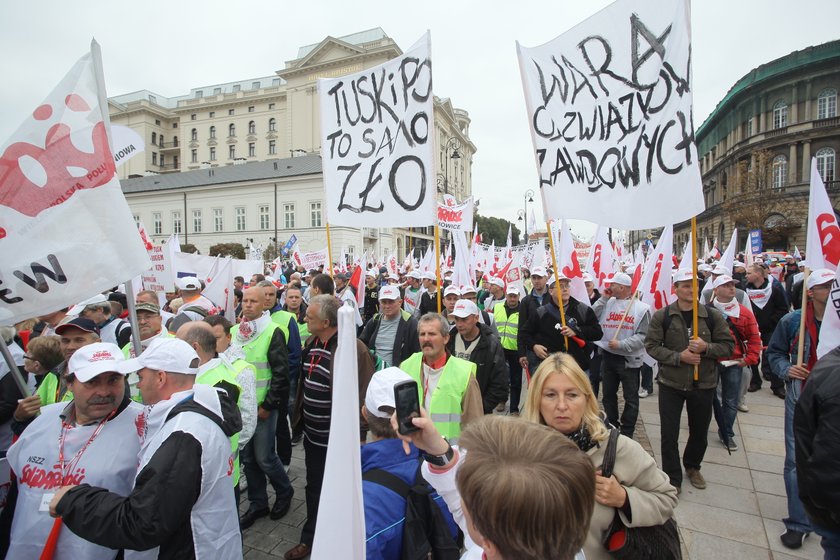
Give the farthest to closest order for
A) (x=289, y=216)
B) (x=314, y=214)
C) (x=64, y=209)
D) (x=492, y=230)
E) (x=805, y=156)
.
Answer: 1. (x=492, y=230)
2. (x=289, y=216)
3. (x=314, y=214)
4. (x=805, y=156)
5. (x=64, y=209)

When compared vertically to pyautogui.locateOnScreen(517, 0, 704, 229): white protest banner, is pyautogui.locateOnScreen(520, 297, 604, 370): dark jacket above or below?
below

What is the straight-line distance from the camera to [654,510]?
1.76 metres

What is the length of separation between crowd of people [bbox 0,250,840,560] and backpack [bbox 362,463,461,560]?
0.01 meters

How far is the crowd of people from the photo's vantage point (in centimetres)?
115

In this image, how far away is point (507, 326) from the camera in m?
6.86

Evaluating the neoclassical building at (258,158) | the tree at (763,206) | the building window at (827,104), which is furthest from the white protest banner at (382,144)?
the building window at (827,104)

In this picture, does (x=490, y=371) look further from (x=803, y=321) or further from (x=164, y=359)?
(x=164, y=359)

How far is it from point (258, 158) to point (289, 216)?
31.5m

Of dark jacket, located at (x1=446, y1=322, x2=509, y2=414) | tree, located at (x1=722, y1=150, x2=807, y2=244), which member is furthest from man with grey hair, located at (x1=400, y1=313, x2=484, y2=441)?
tree, located at (x1=722, y1=150, x2=807, y2=244)

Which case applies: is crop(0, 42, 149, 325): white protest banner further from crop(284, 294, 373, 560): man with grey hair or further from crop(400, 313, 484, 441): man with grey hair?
crop(400, 313, 484, 441): man with grey hair

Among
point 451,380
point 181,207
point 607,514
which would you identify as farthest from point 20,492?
point 181,207

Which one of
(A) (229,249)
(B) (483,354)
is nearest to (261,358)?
(B) (483,354)

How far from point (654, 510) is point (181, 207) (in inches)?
2402

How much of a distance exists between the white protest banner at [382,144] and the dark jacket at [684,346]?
8.06 ft
